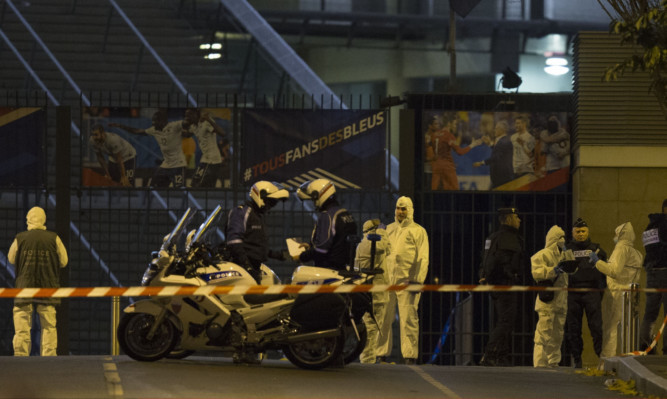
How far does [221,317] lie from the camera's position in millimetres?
12773

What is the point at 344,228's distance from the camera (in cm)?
1323

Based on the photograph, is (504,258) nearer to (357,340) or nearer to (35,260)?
(357,340)

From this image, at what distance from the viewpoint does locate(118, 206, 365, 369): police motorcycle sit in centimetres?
1268

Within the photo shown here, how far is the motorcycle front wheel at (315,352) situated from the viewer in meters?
12.8

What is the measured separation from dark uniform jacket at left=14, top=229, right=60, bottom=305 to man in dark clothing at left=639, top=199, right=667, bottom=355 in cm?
667

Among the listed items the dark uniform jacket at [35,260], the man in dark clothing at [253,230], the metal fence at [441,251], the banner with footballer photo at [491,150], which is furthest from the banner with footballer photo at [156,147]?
the man in dark clothing at [253,230]

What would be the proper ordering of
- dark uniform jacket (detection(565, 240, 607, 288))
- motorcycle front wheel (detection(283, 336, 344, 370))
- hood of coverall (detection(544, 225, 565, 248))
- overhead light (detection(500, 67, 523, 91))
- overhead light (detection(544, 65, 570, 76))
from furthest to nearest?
overhead light (detection(544, 65, 570, 76)), overhead light (detection(500, 67, 523, 91)), dark uniform jacket (detection(565, 240, 607, 288)), hood of coverall (detection(544, 225, 565, 248)), motorcycle front wheel (detection(283, 336, 344, 370))

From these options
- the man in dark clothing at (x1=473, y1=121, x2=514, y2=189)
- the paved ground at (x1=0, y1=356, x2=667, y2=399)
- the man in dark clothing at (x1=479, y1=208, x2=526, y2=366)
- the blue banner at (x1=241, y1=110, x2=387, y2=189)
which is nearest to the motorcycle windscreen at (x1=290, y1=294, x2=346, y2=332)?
the paved ground at (x1=0, y1=356, x2=667, y2=399)

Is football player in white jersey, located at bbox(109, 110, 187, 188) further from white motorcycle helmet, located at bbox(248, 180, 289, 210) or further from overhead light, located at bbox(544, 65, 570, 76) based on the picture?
overhead light, located at bbox(544, 65, 570, 76)

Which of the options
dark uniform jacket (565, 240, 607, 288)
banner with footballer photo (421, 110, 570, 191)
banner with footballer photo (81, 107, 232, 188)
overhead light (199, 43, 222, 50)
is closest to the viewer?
dark uniform jacket (565, 240, 607, 288)

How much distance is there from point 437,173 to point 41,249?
16.7 ft

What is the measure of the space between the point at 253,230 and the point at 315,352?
128cm

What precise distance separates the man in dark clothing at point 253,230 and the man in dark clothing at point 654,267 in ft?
16.7

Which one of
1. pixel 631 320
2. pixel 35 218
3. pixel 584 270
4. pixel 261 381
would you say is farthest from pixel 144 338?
pixel 584 270
